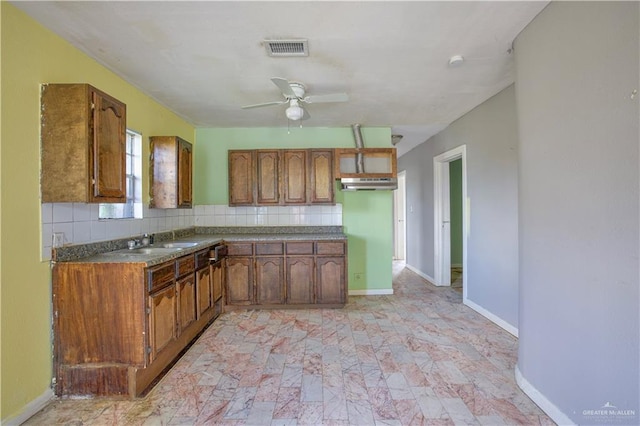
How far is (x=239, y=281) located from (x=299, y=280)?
2.48 ft

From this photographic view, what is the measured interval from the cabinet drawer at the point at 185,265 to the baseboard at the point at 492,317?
10.6ft

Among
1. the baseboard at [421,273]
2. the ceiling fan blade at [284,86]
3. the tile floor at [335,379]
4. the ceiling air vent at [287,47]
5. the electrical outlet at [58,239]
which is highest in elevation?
the ceiling air vent at [287,47]

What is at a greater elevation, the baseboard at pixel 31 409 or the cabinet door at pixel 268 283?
the cabinet door at pixel 268 283

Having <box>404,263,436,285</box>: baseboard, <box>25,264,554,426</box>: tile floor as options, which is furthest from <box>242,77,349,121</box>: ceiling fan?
<box>404,263,436,285</box>: baseboard

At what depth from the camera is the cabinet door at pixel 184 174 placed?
3.29 m

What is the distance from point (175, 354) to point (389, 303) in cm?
260

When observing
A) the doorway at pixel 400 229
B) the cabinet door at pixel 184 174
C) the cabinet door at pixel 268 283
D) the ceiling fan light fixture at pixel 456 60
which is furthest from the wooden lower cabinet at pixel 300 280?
the doorway at pixel 400 229

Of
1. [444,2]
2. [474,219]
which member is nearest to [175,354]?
[444,2]

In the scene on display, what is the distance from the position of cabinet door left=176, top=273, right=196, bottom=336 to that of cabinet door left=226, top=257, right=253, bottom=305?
0.84 meters

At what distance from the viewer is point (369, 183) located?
402cm

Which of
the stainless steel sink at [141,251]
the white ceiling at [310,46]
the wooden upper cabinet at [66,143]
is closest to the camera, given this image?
the white ceiling at [310,46]

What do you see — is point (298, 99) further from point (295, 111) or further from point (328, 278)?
point (328, 278)

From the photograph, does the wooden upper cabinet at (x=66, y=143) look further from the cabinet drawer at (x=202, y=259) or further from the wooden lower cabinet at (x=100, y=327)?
the cabinet drawer at (x=202, y=259)

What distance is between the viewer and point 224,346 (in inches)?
111
